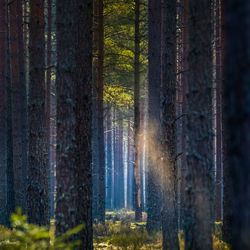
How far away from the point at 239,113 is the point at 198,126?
262 centimetres

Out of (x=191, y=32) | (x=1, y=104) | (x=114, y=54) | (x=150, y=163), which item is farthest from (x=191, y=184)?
(x=114, y=54)

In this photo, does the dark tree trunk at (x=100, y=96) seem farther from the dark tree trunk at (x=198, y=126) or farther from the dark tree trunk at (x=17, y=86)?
the dark tree trunk at (x=198, y=126)

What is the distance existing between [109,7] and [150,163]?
28.3ft

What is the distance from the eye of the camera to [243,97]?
8.75ft

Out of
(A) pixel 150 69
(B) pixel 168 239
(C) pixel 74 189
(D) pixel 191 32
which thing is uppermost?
(A) pixel 150 69

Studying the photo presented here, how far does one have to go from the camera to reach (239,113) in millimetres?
2668

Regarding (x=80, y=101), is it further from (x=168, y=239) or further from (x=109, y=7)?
(x=109, y=7)

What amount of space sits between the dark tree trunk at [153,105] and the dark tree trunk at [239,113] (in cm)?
941

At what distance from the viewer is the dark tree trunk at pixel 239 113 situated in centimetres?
262

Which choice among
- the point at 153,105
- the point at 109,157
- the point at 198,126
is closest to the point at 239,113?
the point at 198,126

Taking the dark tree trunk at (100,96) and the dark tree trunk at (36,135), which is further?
the dark tree trunk at (100,96)

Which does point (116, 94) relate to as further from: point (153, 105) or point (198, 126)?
point (198, 126)

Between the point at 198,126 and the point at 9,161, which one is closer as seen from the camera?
the point at 198,126

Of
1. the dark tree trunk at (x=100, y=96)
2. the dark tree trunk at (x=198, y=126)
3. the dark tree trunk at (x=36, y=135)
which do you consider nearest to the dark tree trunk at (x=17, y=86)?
the dark tree trunk at (x=100, y=96)
